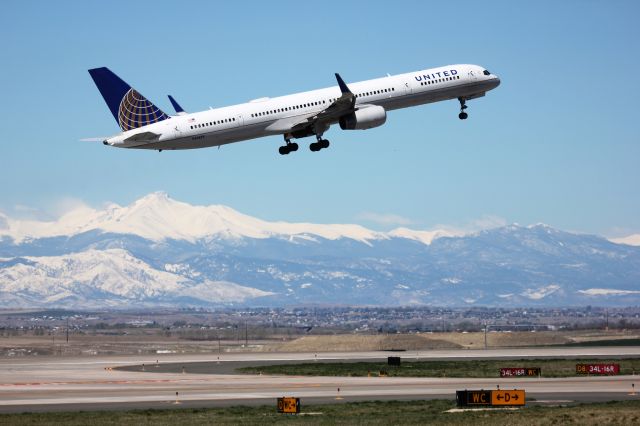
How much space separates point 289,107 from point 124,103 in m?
14.0

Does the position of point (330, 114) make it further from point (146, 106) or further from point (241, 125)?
point (146, 106)

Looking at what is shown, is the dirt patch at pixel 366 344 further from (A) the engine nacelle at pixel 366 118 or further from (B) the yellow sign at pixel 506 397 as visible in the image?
(B) the yellow sign at pixel 506 397

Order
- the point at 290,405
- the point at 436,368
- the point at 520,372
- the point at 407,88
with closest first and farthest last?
1. the point at 290,405
2. the point at 520,372
3. the point at 436,368
4. the point at 407,88

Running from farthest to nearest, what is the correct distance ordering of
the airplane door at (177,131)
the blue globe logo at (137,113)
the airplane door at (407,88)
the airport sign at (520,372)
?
the airplane door at (407,88) < the blue globe logo at (137,113) < the airplane door at (177,131) < the airport sign at (520,372)

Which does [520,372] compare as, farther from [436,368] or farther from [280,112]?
[280,112]

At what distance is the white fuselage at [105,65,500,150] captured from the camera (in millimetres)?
96938

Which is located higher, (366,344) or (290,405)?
(366,344)

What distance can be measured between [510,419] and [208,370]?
4906cm

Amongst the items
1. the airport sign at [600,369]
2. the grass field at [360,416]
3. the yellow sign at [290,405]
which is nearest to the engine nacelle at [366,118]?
the airport sign at [600,369]

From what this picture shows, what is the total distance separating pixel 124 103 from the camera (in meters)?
100

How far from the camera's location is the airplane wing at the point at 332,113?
100000mm

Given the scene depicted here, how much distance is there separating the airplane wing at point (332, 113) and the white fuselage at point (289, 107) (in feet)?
1.17

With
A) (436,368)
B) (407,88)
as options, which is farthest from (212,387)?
(407,88)

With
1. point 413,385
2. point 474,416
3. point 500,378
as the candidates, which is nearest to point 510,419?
point 474,416
